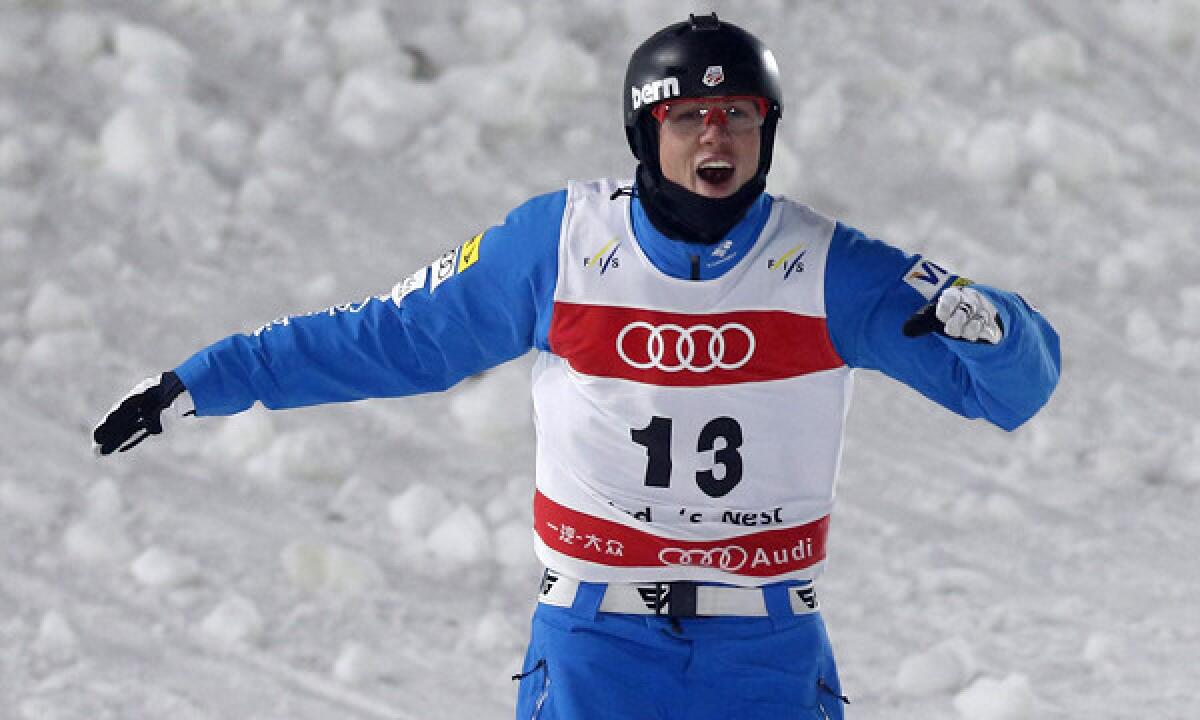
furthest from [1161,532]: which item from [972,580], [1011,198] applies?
[1011,198]

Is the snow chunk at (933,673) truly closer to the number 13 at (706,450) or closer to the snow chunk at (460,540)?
the snow chunk at (460,540)

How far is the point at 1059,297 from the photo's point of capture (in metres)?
5.79

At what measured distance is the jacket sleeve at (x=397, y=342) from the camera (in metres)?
2.87

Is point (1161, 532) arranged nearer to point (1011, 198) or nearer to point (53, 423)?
point (1011, 198)

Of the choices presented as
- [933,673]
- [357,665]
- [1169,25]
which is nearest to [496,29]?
[1169,25]

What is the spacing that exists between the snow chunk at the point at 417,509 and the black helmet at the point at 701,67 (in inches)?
81.2

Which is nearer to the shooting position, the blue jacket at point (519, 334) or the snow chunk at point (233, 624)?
the blue jacket at point (519, 334)

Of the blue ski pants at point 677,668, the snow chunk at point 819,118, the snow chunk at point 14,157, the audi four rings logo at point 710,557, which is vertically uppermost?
the snow chunk at point 819,118

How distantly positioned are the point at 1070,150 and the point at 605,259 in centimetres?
396

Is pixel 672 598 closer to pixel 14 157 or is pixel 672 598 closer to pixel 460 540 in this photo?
pixel 460 540

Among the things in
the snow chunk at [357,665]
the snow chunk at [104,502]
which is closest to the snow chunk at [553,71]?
the snow chunk at [104,502]

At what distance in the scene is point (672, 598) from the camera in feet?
9.20

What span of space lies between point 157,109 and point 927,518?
131 inches

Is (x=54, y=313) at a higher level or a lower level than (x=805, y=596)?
higher
